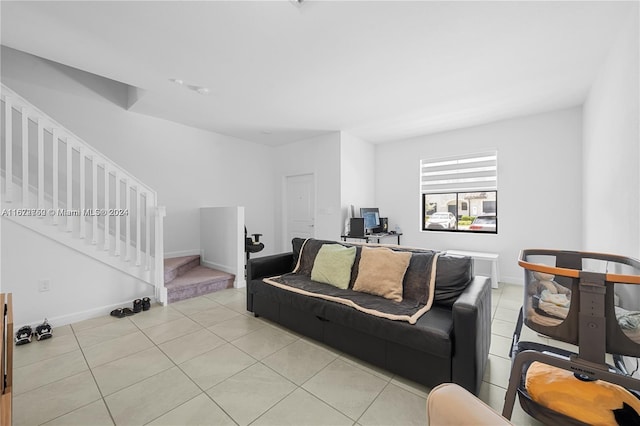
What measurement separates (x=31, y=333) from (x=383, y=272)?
11.2 ft

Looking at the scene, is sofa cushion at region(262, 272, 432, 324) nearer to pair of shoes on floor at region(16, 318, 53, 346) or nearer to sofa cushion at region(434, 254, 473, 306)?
sofa cushion at region(434, 254, 473, 306)

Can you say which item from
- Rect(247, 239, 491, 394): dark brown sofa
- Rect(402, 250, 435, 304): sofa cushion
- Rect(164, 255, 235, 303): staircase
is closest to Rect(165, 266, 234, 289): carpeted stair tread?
Rect(164, 255, 235, 303): staircase

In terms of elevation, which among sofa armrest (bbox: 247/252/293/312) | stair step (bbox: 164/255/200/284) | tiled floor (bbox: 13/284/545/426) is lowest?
tiled floor (bbox: 13/284/545/426)

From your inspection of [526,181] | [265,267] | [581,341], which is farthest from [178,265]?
[526,181]

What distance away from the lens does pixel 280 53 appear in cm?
239

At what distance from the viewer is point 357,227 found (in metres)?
4.62

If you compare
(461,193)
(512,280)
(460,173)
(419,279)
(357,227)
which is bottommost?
(512,280)

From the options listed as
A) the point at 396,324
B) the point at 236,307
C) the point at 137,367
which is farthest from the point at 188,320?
the point at 396,324

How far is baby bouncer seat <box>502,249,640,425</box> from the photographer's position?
110 cm

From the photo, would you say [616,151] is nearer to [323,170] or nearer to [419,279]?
[419,279]

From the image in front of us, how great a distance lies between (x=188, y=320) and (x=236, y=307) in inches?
22.0

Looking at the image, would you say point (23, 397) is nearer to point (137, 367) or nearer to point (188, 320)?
point (137, 367)

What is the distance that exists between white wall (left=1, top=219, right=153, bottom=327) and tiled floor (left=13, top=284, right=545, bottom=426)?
0.25 m

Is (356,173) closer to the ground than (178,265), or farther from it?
farther from it
